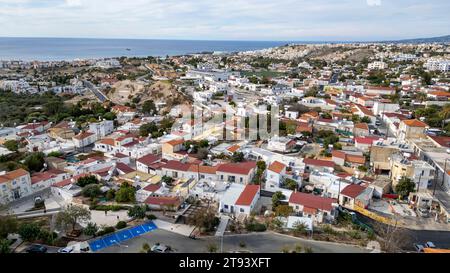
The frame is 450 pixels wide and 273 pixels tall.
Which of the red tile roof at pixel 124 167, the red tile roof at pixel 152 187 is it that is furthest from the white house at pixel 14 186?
the red tile roof at pixel 152 187

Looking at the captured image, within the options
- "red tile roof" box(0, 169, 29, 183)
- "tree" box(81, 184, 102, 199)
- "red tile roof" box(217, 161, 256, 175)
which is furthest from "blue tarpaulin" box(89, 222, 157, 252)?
"red tile roof" box(0, 169, 29, 183)

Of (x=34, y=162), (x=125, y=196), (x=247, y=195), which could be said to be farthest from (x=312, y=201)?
(x=34, y=162)

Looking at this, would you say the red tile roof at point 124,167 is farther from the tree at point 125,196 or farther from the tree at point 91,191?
the tree at point 125,196

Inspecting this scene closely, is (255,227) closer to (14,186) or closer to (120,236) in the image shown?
(120,236)

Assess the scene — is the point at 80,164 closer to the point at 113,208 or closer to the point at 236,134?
the point at 113,208

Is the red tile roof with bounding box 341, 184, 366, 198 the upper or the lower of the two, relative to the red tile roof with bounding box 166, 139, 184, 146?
lower

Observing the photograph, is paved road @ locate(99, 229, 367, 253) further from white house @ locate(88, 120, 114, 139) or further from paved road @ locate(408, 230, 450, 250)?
white house @ locate(88, 120, 114, 139)
